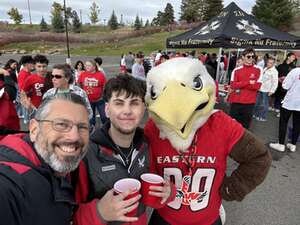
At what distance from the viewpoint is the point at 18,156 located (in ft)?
3.37

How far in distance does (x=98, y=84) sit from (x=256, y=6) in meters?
42.6

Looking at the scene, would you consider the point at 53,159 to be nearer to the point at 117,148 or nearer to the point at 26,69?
the point at 117,148

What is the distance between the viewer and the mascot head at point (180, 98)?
1.33 m

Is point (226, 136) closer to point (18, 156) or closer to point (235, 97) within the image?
point (18, 156)

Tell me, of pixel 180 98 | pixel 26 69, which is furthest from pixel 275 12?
pixel 180 98

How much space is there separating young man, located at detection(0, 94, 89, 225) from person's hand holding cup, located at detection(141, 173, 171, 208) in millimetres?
353

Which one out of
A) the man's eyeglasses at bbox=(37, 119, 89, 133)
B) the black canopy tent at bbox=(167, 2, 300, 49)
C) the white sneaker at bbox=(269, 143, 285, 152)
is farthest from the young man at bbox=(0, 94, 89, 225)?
the black canopy tent at bbox=(167, 2, 300, 49)

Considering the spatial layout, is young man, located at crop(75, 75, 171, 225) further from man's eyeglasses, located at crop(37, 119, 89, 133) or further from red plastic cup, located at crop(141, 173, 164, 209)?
man's eyeglasses, located at crop(37, 119, 89, 133)

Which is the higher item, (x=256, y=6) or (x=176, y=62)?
(x=256, y=6)

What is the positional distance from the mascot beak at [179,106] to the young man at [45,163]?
0.39 meters

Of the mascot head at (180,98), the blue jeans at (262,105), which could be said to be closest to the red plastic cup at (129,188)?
the mascot head at (180,98)

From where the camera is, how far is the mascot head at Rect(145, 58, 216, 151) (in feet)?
4.35

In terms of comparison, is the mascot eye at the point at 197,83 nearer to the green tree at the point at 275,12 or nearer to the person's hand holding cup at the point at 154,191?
the person's hand holding cup at the point at 154,191

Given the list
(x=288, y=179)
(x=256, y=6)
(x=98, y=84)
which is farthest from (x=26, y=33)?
(x=288, y=179)
